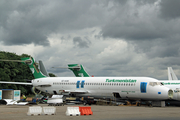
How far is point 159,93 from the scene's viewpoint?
43.0m

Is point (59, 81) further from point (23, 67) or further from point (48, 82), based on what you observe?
point (23, 67)

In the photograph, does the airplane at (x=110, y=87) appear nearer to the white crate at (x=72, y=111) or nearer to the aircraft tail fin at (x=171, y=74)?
the white crate at (x=72, y=111)

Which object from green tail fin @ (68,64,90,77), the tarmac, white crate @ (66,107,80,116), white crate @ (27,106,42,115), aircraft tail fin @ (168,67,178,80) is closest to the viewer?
the tarmac

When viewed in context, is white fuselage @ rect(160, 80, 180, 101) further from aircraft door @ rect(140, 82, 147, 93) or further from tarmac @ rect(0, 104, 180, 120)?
tarmac @ rect(0, 104, 180, 120)

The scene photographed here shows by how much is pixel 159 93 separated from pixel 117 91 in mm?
7223

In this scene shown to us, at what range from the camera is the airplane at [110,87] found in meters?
43.7

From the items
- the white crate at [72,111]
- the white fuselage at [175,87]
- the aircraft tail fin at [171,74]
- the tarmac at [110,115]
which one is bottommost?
the tarmac at [110,115]

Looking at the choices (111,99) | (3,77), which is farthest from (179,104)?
(3,77)

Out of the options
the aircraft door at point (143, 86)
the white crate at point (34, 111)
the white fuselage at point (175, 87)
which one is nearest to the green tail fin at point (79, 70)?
the white fuselage at point (175, 87)

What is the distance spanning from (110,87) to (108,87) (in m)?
0.40

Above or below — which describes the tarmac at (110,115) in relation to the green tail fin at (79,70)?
below

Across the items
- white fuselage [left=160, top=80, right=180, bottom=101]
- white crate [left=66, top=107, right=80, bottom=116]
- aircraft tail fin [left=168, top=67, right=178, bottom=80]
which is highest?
aircraft tail fin [left=168, top=67, right=178, bottom=80]

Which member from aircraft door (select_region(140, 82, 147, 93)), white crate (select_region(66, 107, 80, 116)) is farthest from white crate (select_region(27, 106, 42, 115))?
aircraft door (select_region(140, 82, 147, 93))

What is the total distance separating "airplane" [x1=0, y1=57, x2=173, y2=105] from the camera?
43656mm
